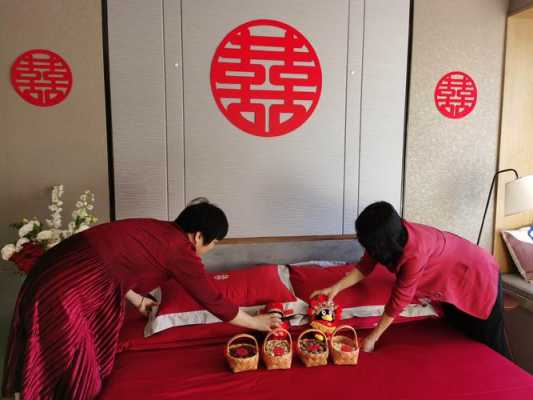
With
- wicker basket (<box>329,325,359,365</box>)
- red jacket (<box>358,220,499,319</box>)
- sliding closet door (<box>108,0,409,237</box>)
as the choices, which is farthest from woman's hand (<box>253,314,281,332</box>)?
sliding closet door (<box>108,0,409,237</box>)

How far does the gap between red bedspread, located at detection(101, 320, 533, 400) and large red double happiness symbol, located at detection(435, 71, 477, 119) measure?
5.02ft

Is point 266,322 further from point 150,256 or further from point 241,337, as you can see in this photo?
point 150,256

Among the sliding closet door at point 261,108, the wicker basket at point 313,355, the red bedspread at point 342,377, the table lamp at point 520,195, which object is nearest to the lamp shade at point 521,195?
the table lamp at point 520,195

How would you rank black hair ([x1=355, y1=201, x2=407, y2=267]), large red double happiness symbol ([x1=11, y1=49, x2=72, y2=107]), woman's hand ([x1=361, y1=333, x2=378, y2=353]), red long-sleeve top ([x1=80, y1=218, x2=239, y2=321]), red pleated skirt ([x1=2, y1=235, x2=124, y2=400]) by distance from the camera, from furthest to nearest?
large red double happiness symbol ([x1=11, y1=49, x2=72, y2=107]) < woman's hand ([x1=361, y1=333, x2=378, y2=353]) < black hair ([x1=355, y1=201, x2=407, y2=267]) < red long-sleeve top ([x1=80, y1=218, x2=239, y2=321]) < red pleated skirt ([x1=2, y1=235, x2=124, y2=400])

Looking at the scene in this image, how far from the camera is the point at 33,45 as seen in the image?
2.12 m

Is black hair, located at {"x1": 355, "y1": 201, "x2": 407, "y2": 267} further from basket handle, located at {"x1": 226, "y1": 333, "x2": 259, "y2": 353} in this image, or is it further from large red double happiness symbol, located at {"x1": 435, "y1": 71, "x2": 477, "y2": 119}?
large red double happiness symbol, located at {"x1": 435, "y1": 71, "x2": 477, "y2": 119}

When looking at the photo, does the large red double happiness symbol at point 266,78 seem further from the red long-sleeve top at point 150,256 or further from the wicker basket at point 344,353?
the wicker basket at point 344,353

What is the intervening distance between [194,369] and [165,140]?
1.29m

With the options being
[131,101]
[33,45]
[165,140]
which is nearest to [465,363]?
[165,140]

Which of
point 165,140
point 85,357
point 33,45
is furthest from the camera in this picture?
point 165,140

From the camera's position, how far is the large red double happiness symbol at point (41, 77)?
6.95ft

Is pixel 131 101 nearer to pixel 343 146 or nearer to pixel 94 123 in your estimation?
pixel 94 123

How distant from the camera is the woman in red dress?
137cm

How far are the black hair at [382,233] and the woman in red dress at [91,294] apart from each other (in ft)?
1.96
